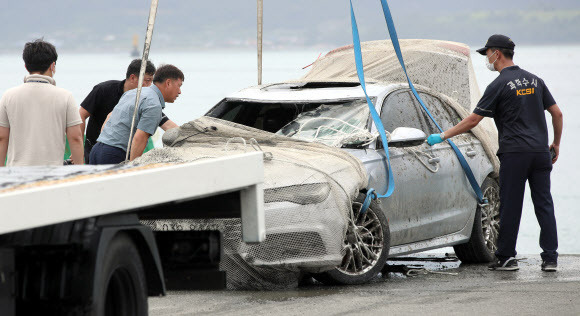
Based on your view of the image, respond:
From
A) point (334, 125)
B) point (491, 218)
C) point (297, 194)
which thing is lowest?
point (491, 218)

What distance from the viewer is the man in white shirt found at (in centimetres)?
759

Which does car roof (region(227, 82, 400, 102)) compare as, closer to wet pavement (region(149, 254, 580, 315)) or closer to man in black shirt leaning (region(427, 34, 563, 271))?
man in black shirt leaning (region(427, 34, 563, 271))

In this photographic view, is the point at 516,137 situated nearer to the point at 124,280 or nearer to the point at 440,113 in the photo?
the point at 440,113

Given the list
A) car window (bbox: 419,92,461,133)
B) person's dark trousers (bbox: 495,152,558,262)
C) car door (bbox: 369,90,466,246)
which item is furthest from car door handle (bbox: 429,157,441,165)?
person's dark trousers (bbox: 495,152,558,262)

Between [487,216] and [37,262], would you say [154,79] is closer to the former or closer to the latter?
[487,216]

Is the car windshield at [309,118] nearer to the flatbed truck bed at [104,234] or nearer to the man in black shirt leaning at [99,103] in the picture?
the man in black shirt leaning at [99,103]

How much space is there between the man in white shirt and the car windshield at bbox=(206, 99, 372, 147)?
2.19m

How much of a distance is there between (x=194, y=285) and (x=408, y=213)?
409 cm

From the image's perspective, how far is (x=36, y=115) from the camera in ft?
24.9

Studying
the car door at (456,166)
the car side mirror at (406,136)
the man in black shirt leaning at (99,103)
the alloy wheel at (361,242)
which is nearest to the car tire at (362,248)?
the alloy wheel at (361,242)

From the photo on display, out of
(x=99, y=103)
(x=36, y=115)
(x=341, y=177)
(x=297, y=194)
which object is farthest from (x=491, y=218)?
(x=36, y=115)

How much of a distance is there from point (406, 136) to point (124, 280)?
4.45 m

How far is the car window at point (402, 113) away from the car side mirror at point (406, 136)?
11.2 inches

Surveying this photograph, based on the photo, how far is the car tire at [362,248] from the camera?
837 cm
